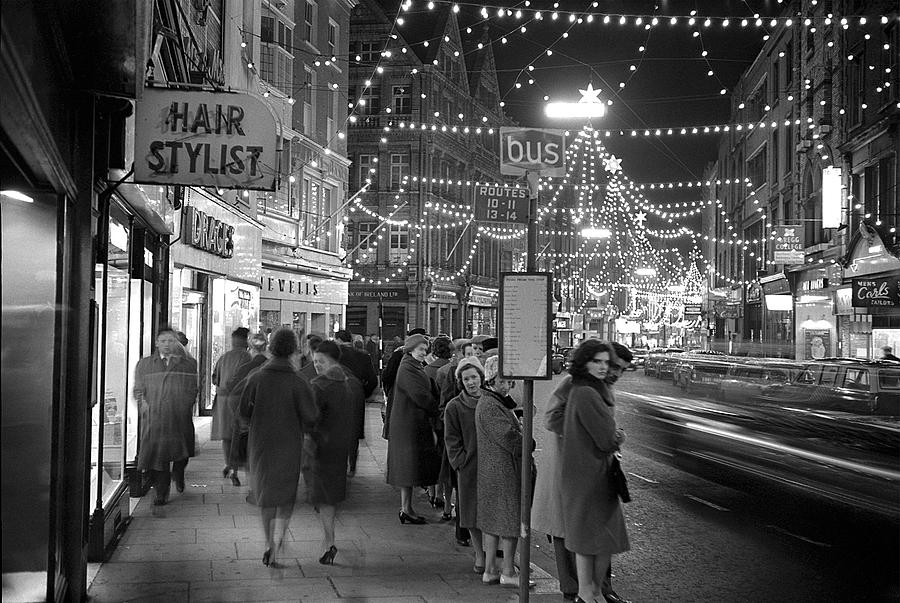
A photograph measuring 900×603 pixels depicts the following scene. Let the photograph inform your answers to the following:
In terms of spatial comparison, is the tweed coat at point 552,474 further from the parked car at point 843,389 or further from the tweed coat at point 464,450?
the parked car at point 843,389

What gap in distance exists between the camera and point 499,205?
798 cm

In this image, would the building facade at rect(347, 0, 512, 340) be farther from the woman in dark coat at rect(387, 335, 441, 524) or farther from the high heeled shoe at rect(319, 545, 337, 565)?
the high heeled shoe at rect(319, 545, 337, 565)

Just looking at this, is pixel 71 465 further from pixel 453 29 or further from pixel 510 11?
pixel 453 29

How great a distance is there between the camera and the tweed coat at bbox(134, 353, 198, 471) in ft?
34.1

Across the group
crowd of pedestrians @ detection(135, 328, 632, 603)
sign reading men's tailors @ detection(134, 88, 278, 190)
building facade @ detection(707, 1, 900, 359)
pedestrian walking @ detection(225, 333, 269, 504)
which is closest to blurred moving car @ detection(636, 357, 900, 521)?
crowd of pedestrians @ detection(135, 328, 632, 603)

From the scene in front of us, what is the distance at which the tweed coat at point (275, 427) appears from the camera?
780 cm

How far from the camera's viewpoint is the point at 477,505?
25.3ft

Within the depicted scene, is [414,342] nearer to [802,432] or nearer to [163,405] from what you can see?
[163,405]

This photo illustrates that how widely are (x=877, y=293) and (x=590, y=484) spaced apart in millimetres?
20415

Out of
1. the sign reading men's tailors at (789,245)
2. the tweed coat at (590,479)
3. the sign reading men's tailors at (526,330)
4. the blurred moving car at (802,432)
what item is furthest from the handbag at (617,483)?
the sign reading men's tailors at (789,245)

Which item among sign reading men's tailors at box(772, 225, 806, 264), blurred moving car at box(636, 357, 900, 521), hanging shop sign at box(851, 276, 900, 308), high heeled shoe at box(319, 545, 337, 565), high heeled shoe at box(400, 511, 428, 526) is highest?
sign reading men's tailors at box(772, 225, 806, 264)

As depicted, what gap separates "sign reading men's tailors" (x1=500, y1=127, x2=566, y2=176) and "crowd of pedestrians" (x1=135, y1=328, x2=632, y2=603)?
1.42 metres

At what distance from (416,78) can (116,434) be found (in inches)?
1742

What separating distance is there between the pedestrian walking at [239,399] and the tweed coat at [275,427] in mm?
153
